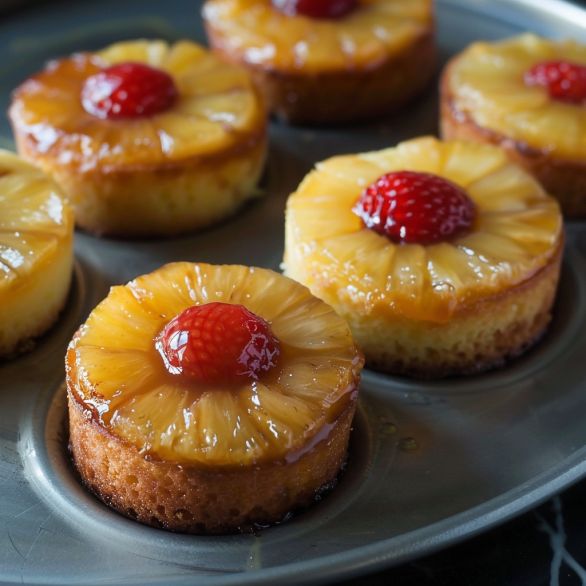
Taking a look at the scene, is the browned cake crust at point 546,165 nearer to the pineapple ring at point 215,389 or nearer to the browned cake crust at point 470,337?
the browned cake crust at point 470,337

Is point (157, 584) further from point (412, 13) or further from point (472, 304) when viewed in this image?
point (412, 13)

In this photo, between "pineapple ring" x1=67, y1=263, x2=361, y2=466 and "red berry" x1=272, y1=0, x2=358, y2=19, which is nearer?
"pineapple ring" x1=67, y1=263, x2=361, y2=466

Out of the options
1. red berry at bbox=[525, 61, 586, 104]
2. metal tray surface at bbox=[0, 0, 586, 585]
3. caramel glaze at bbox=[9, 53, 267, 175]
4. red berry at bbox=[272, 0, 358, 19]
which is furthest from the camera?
red berry at bbox=[272, 0, 358, 19]

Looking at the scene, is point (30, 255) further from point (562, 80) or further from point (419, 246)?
point (562, 80)

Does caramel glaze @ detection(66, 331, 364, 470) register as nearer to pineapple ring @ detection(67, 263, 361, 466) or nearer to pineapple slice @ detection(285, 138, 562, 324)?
pineapple ring @ detection(67, 263, 361, 466)

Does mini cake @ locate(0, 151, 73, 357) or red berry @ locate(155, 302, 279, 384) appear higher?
red berry @ locate(155, 302, 279, 384)

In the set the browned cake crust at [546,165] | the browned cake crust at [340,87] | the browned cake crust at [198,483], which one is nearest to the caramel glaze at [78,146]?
the browned cake crust at [340,87]

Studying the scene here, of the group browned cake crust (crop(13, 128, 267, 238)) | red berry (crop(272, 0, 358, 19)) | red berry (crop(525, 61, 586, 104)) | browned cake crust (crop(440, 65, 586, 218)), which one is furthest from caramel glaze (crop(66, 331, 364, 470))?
red berry (crop(272, 0, 358, 19))

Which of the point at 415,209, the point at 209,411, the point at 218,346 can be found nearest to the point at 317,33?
the point at 415,209
